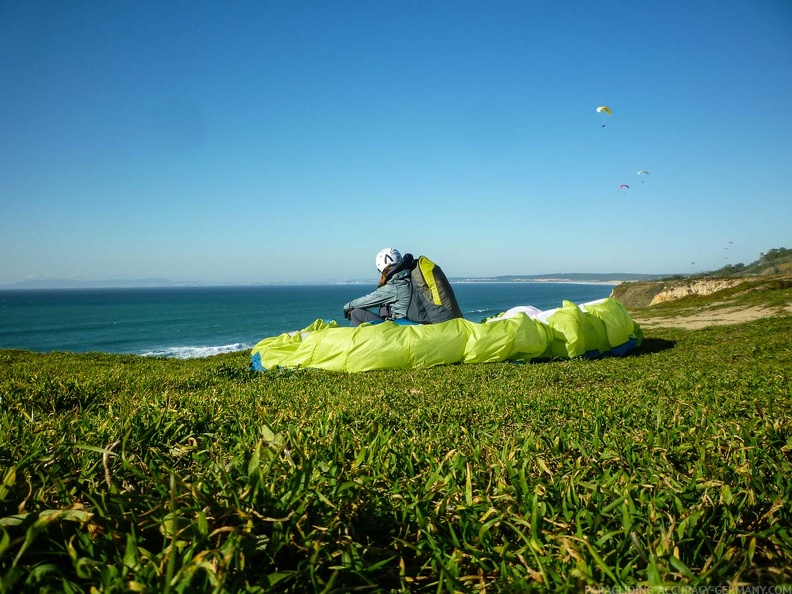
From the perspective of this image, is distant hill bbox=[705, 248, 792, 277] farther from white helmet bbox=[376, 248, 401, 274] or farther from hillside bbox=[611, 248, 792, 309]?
white helmet bbox=[376, 248, 401, 274]

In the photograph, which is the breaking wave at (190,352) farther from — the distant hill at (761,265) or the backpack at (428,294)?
the distant hill at (761,265)

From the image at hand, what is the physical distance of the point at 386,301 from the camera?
11.3 m

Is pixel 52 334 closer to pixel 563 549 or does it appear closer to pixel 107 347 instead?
pixel 107 347

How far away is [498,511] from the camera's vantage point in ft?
4.84

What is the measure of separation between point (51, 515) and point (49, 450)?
766mm

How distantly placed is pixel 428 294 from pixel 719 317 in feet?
49.5

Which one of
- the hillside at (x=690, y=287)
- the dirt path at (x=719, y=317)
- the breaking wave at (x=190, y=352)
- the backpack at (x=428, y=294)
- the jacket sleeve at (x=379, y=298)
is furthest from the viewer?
the breaking wave at (x=190, y=352)

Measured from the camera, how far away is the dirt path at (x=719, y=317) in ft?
57.3

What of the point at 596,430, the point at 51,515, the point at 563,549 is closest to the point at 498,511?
the point at 563,549

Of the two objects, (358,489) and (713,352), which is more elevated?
(358,489)

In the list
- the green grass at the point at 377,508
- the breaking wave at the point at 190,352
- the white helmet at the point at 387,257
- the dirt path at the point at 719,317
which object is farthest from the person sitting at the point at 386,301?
the breaking wave at the point at 190,352

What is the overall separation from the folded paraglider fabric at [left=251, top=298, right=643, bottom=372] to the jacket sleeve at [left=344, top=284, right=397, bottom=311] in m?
2.14

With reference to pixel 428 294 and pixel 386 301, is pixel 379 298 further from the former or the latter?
pixel 428 294

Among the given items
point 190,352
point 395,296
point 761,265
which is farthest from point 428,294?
point 761,265
